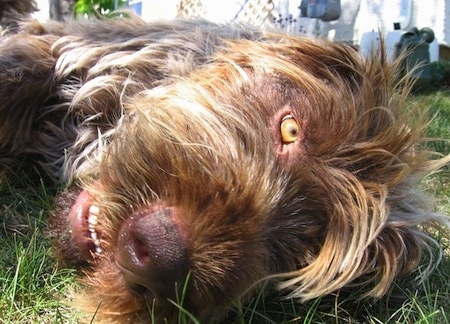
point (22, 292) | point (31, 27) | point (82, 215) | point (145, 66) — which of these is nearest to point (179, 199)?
point (82, 215)

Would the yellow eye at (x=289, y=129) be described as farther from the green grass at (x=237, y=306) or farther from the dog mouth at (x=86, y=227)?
the dog mouth at (x=86, y=227)

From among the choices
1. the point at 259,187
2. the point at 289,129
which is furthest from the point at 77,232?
the point at 289,129

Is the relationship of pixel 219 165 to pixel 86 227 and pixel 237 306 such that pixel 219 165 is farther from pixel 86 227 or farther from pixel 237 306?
pixel 86 227

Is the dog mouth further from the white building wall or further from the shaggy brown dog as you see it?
the white building wall

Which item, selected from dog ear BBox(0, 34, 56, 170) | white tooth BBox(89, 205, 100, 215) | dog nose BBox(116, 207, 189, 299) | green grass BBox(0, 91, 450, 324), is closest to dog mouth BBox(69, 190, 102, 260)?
white tooth BBox(89, 205, 100, 215)

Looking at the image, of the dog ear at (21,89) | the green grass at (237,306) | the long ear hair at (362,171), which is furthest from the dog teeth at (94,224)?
the dog ear at (21,89)

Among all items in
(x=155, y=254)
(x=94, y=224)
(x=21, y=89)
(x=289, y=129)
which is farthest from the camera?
(x=21, y=89)

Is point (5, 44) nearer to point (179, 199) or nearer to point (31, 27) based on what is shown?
point (31, 27)
